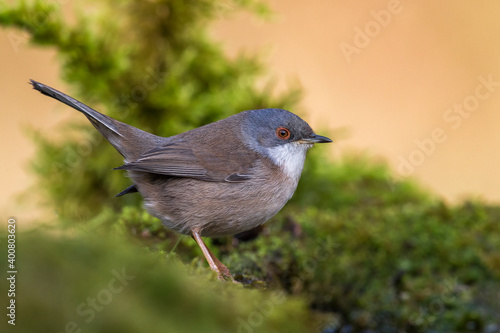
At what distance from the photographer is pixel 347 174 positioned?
839 centimetres

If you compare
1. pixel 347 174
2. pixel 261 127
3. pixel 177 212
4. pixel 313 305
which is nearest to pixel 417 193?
pixel 347 174

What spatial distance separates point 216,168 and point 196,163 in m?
0.18

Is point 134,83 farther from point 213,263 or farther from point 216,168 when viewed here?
point 213,263

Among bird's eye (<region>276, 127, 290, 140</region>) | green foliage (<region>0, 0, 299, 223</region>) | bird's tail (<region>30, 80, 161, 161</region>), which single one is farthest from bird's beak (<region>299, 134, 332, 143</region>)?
green foliage (<region>0, 0, 299, 223</region>)

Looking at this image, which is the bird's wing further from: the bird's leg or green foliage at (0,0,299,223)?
green foliage at (0,0,299,223)

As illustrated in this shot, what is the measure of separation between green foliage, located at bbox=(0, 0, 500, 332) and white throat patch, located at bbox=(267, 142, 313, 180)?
3.20 feet

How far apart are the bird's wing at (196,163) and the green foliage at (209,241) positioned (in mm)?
680

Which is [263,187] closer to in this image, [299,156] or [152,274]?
[299,156]

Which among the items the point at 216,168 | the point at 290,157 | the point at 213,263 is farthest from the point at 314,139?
the point at 213,263

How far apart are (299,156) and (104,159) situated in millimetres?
3087

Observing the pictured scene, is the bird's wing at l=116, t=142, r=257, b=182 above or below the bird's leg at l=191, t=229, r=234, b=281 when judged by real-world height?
above

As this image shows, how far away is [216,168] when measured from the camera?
14.8ft

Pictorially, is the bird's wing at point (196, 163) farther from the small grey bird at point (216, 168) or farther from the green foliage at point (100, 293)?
the green foliage at point (100, 293)

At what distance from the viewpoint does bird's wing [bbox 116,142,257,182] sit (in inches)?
175
